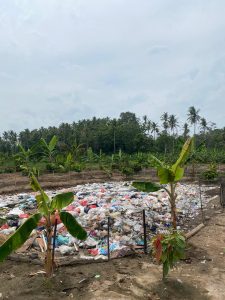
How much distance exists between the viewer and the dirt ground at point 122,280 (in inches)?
224

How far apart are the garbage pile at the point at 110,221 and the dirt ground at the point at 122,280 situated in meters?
0.69

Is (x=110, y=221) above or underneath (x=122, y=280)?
above

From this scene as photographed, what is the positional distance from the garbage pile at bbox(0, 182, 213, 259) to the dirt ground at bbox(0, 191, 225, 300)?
2.27 feet

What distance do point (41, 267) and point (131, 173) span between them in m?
18.2

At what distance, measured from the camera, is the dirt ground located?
5.68 meters

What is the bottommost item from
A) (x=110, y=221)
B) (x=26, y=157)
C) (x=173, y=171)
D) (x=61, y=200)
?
(x=110, y=221)

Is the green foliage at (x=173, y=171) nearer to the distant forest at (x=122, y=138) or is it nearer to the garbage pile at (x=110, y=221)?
the garbage pile at (x=110, y=221)

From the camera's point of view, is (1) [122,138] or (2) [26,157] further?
(1) [122,138]

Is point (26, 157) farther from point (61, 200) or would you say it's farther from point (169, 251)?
point (169, 251)

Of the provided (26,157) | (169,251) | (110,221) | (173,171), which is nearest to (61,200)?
(169,251)

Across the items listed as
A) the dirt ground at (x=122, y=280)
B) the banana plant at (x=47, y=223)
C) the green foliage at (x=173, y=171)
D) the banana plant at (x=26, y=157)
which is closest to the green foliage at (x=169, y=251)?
the dirt ground at (x=122, y=280)

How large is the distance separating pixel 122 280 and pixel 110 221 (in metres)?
3.41

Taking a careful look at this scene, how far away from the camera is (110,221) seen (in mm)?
9531

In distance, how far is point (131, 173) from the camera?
81.3 feet
